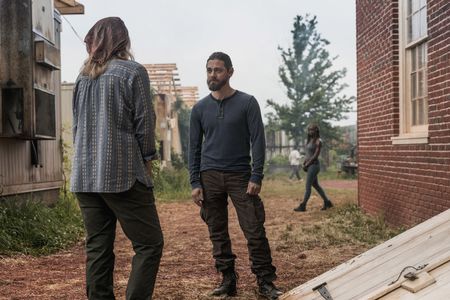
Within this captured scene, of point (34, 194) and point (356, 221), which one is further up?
point (34, 194)

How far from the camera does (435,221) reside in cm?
376

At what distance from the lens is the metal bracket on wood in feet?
11.4

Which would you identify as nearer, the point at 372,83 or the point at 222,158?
the point at 222,158

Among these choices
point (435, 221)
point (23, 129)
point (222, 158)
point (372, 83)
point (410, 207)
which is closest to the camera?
point (435, 221)

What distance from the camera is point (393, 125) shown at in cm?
793

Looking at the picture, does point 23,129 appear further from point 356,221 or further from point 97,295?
point 356,221

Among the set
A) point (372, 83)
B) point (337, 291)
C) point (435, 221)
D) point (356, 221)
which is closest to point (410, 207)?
point (356, 221)

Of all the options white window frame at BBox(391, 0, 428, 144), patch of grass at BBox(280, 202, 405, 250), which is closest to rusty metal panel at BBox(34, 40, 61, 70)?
patch of grass at BBox(280, 202, 405, 250)

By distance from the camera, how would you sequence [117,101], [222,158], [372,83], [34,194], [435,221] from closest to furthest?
[117,101], [435,221], [222,158], [34,194], [372,83]

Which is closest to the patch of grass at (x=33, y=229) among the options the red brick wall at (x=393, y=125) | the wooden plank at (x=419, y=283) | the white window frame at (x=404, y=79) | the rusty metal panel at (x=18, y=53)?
the rusty metal panel at (x=18, y=53)

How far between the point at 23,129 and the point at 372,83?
5258mm

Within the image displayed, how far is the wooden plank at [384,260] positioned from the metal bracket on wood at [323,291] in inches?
1.3

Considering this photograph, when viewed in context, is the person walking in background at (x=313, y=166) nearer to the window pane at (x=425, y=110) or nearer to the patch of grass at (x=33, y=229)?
the window pane at (x=425, y=110)

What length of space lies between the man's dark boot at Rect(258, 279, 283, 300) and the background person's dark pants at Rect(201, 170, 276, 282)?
4 cm
